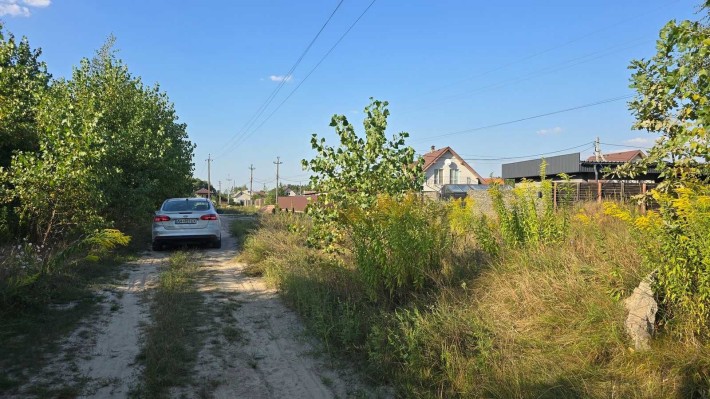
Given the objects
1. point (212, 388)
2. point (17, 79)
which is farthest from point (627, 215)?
point (17, 79)

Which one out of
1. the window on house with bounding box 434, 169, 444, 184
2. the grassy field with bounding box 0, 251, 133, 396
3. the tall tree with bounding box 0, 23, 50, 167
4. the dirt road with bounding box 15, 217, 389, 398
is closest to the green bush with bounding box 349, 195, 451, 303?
the dirt road with bounding box 15, 217, 389, 398

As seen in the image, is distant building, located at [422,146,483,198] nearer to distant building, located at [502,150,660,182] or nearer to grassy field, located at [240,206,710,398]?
distant building, located at [502,150,660,182]

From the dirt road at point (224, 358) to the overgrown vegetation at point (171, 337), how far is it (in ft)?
0.30

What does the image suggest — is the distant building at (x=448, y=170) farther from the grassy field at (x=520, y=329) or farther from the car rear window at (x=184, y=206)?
the grassy field at (x=520, y=329)

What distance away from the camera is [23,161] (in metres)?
7.95

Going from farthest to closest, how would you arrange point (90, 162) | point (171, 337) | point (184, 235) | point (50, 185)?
point (184, 235), point (90, 162), point (50, 185), point (171, 337)

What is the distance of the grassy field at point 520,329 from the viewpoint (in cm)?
334

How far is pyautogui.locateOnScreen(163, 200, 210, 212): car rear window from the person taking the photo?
12688mm

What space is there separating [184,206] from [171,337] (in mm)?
8361

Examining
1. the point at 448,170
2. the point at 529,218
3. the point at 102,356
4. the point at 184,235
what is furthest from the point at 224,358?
the point at 448,170

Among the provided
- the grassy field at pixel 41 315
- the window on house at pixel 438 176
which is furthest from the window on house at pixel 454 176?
the grassy field at pixel 41 315

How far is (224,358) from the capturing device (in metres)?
4.65

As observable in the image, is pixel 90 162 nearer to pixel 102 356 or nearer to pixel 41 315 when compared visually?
pixel 41 315

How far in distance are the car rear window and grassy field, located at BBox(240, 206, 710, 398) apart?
754 centimetres
